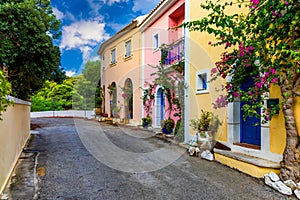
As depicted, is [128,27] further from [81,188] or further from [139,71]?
[81,188]

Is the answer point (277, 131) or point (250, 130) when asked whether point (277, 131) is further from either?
point (250, 130)

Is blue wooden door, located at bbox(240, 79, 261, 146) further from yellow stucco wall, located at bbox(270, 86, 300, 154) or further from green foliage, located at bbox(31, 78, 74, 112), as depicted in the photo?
green foliage, located at bbox(31, 78, 74, 112)

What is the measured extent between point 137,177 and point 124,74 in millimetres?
13287

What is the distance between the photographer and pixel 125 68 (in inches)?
683

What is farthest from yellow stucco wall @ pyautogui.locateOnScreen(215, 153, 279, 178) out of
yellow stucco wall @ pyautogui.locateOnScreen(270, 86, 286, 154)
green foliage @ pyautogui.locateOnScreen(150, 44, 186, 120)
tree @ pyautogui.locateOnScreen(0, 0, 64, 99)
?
tree @ pyautogui.locateOnScreen(0, 0, 64, 99)

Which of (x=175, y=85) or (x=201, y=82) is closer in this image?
(x=201, y=82)

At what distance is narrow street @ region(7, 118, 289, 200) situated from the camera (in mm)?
3943

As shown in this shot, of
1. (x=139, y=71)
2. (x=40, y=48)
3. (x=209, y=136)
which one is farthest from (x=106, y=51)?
(x=209, y=136)

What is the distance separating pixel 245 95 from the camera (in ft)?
15.1

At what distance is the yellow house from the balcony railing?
4010mm

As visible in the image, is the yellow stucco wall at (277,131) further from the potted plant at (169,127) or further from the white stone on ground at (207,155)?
the potted plant at (169,127)

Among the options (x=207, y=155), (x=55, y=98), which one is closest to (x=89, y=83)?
(x=55, y=98)

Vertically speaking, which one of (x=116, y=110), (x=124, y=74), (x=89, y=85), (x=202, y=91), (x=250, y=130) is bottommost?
(x=250, y=130)

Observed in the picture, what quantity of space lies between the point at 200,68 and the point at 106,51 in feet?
49.4
